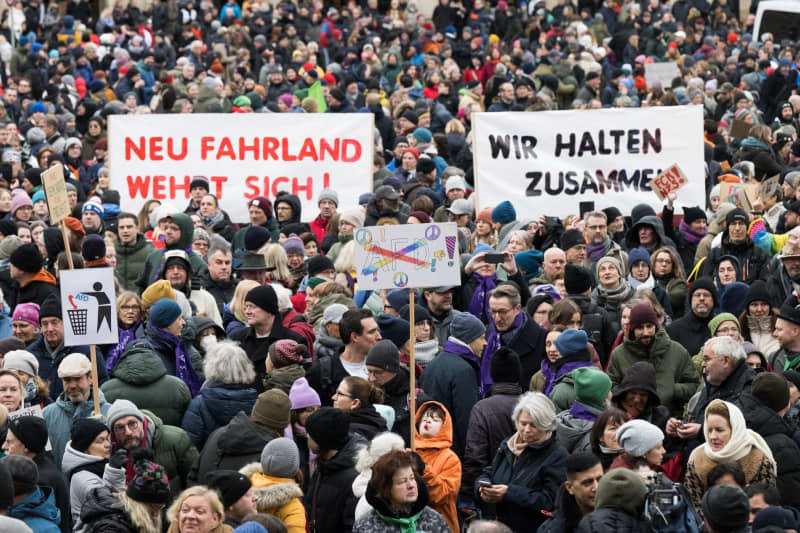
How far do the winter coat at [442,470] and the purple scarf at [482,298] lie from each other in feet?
9.00

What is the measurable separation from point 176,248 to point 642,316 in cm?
434

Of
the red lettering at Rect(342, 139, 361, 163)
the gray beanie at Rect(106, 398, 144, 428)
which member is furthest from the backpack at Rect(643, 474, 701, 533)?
the red lettering at Rect(342, 139, 361, 163)

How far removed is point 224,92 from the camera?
22.4m

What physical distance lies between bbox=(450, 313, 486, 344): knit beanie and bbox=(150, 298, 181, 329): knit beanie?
1.79 metres

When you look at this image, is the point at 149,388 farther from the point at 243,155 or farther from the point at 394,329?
the point at 243,155

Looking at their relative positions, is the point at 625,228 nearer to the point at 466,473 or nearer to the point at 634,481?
the point at 466,473

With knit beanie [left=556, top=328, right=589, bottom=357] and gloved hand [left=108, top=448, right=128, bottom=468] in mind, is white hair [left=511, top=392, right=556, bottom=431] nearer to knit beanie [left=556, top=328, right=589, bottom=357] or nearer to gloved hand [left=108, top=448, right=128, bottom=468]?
knit beanie [left=556, top=328, right=589, bottom=357]

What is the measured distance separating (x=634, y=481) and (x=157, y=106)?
1654 cm

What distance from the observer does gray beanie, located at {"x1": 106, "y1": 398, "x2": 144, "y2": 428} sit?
761cm

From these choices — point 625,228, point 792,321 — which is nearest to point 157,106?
point 625,228

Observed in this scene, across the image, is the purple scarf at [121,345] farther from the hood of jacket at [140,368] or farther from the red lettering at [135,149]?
the red lettering at [135,149]

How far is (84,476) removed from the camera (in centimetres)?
740

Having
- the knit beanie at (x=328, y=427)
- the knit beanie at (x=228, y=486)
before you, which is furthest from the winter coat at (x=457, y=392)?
the knit beanie at (x=228, y=486)

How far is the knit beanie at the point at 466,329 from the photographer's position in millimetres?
9008
